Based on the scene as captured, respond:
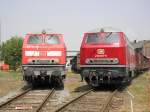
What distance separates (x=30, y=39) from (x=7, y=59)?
3789cm

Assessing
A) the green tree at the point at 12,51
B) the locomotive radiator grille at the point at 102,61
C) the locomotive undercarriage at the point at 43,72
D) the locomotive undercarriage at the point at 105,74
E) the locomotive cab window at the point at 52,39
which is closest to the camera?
the locomotive undercarriage at the point at 105,74

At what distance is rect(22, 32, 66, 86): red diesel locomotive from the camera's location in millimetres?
17578

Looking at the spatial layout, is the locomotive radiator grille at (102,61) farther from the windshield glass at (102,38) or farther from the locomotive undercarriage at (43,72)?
the locomotive undercarriage at (43,72)

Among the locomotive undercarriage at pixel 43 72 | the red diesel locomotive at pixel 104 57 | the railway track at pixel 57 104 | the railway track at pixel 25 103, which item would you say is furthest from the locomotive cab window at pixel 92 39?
the railway track at pixel 25 103

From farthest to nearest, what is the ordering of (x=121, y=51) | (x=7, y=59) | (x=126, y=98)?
(x=7, y=59) < (x=121, y=51) < (x=126, y=98)

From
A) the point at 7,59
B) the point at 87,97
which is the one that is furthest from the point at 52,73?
the point at 7,59

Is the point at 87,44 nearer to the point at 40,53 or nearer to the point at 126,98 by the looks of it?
the point at 40,53

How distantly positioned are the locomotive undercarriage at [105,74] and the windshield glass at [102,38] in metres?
1.39

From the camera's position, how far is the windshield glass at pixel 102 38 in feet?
56.7

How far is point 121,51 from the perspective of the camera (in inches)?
663

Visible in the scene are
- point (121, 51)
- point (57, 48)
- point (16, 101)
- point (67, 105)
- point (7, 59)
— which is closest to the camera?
point (67, 105)

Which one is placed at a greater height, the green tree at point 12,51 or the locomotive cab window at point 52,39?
the green tree at point 12,51

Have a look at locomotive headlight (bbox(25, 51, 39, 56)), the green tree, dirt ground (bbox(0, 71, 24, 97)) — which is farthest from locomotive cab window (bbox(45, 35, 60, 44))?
the green tree

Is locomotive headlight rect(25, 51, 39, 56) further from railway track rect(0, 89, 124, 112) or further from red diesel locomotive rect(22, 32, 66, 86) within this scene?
railway track rect(0, 89, 124, 112)
